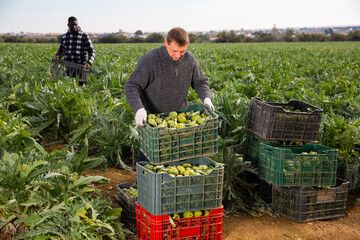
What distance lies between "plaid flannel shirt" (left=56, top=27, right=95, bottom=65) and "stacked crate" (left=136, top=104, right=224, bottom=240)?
5.72m

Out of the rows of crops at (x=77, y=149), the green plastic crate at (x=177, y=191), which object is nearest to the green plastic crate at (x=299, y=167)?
the rows of crops at (x=77, y=149)

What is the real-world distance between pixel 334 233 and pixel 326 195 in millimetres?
421

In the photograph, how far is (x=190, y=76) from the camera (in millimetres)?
4066

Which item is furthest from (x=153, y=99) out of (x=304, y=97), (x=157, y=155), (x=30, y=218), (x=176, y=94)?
(x=304, y=97)

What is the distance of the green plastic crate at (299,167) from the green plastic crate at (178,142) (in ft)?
2.78

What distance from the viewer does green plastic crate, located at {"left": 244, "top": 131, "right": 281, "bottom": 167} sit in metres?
4.36

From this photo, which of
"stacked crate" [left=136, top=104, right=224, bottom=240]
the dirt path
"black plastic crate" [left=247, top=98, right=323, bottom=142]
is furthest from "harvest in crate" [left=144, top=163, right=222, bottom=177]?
"black plastic crate" [left=247, top=98, right=323, bottom=142]

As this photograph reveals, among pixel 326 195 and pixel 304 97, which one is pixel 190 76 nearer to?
pixel 326 195

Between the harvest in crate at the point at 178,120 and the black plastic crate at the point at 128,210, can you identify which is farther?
the black plastic crate at the point at 128,210

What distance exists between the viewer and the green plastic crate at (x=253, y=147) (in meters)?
4.36

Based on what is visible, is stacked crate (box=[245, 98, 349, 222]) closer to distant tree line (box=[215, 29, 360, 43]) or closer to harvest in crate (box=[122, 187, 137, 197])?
harvest in crate (box=[122, 187, 137, 197])

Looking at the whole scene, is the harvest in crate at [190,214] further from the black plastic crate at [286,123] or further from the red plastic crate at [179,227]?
the black plastic crate at [286,123]

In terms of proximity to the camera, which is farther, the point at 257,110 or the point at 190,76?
the point at 257,110

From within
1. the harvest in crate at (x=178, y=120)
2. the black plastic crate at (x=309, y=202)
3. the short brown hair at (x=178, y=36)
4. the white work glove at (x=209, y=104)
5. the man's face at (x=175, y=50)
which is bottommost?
the black plastic crate at (x=309, y=202)
